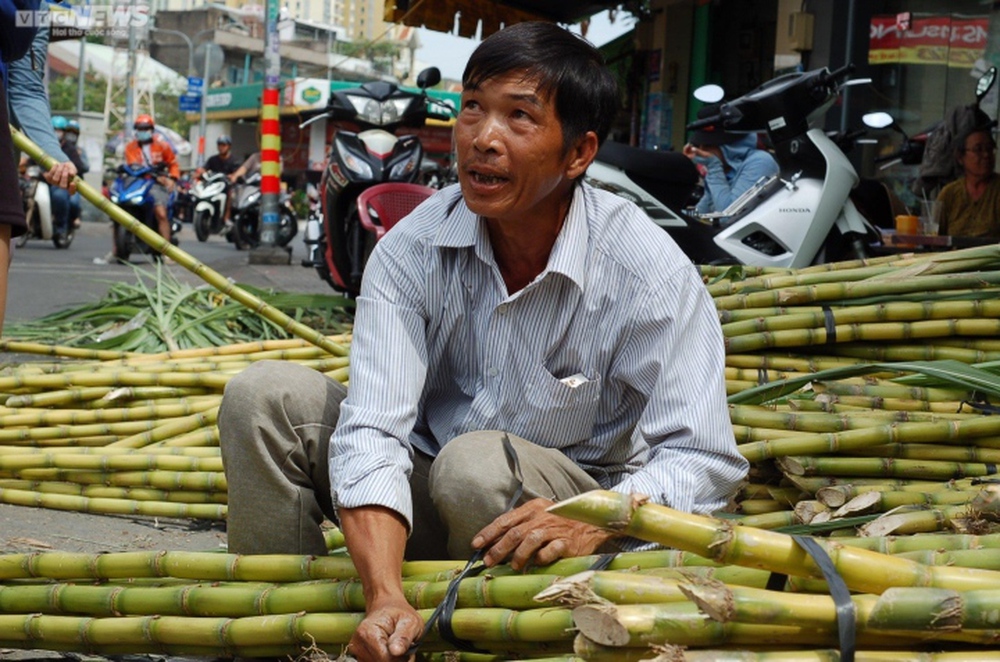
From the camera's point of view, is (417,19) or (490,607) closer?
(490,607)

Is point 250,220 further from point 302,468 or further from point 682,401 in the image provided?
point 682,401

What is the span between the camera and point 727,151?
723 centimetres

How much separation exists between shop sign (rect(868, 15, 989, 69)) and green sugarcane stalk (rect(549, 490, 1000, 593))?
8.22 meters

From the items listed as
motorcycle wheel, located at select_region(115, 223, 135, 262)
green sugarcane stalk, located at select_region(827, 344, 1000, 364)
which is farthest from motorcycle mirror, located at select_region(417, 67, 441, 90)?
motorcycle wheel, located at select_region(115, 223, 135, 262)

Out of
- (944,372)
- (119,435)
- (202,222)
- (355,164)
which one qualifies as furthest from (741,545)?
(202,222)

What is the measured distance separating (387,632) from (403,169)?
5.70 meters

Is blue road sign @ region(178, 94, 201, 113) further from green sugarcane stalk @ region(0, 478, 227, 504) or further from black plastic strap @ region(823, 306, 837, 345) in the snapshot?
black plastic strap @ region(823, 306, 837, 345)

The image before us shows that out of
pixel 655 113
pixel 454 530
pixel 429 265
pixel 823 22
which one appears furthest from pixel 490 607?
pixel 655 113

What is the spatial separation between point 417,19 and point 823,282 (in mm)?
7644

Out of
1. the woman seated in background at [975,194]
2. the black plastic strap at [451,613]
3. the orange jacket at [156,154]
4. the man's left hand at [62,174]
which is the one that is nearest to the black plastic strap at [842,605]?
the black plastic strap at [451,613]

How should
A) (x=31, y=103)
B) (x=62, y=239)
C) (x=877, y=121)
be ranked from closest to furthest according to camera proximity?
(x=31, y=103) → (x=877, y=121) → (x=62, y=239)

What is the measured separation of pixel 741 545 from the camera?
1.68 meters

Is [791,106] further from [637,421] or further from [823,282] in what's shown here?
[637,421]

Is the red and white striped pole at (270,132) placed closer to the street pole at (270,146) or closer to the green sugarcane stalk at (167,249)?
the street pole at (270,146)
